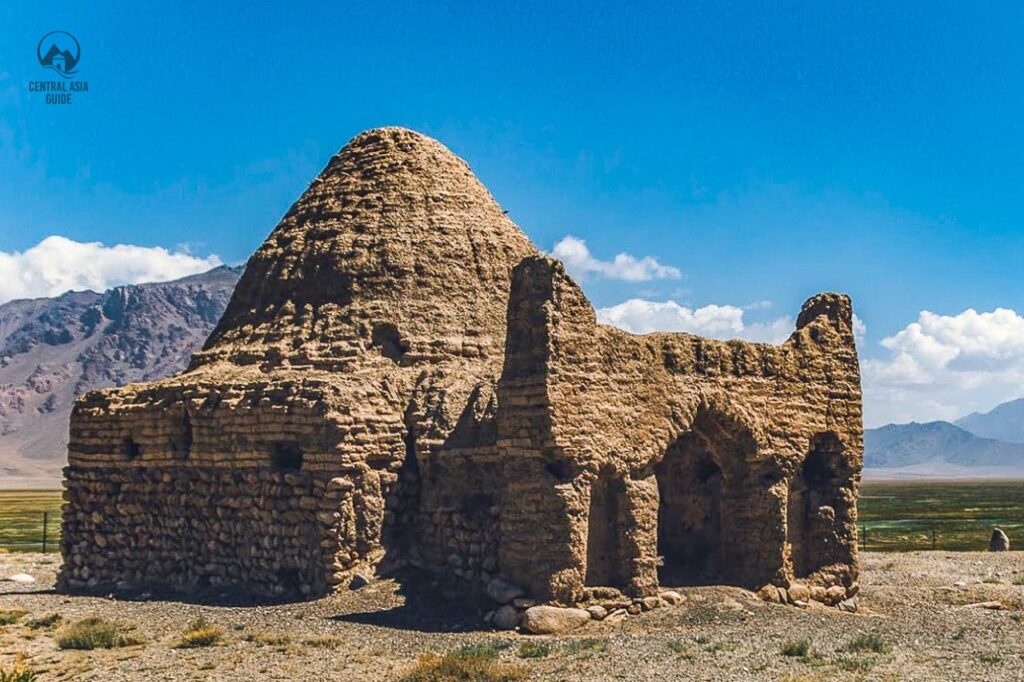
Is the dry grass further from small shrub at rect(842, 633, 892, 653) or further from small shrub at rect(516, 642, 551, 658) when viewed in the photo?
small shrub at rect(842, 633, 892, 653)

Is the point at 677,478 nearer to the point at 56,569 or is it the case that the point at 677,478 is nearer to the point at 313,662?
the point at 313,662

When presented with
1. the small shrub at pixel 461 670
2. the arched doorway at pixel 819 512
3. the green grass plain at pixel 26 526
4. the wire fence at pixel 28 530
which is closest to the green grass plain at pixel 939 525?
the arched doorway at pixel 819 512

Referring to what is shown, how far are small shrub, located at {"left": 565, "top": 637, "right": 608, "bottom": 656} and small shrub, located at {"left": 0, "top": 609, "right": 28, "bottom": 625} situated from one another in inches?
323

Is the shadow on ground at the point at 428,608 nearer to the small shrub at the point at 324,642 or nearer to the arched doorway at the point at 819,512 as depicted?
the small shrub at the point at 324,642

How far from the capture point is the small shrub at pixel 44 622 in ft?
52.3

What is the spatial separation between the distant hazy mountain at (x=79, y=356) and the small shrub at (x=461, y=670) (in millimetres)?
132452

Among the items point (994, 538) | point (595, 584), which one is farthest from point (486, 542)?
point (994, 538)

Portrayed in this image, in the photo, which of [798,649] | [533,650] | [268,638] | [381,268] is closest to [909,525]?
[381,268]

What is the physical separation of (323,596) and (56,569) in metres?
10.7

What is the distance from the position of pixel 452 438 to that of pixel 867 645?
6.94 m

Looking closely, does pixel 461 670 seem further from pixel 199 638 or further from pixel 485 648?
pixel 199 638

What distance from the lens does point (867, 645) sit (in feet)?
45.7

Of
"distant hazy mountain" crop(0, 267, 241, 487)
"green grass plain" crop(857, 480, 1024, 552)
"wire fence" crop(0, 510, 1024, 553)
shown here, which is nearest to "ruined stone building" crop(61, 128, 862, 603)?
"wire fence" crop(0, 510, 1024, 553)

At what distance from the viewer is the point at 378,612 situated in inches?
632
